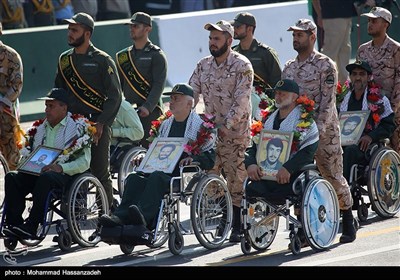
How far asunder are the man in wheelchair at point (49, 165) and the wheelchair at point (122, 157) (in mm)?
2411

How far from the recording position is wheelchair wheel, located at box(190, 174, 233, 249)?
1414cm

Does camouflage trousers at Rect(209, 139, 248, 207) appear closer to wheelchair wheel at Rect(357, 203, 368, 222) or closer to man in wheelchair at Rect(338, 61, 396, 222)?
man in wheelchair at Rect(338, 61, 396, 222)

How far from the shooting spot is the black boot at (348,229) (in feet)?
47.8

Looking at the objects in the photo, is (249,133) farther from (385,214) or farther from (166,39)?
(166,39)

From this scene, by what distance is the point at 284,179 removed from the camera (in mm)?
13914

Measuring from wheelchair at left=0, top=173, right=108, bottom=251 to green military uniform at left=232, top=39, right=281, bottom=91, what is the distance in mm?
3477

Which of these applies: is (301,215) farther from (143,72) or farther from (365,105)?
(143,72)

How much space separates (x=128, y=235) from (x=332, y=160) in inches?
95.9

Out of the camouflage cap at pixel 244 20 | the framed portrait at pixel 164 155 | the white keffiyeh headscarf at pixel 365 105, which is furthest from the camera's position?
the camouflage cap at pixel 244 20

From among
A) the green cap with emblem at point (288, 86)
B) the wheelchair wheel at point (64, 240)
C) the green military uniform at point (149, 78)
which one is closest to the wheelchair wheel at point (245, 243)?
the green cap with emblem at point (288, 86)

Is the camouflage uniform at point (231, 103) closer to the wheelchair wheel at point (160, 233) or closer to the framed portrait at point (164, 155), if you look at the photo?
the framed portrait at point (164, 155)
